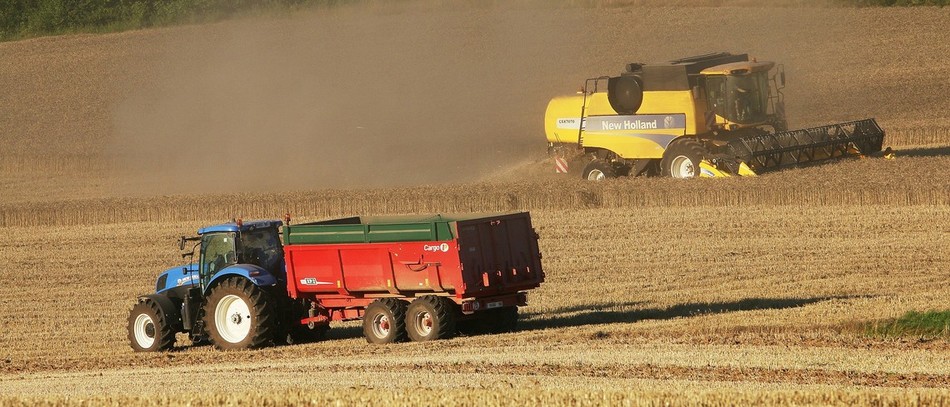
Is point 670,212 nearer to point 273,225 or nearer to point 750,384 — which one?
point 273,225

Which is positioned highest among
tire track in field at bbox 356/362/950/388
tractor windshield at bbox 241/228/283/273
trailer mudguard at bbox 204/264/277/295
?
tractor windshield at bbox 241/228/283/273

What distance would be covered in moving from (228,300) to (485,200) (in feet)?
41.5

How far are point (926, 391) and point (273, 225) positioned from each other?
872 centimetres

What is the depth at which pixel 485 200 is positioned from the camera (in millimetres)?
29266

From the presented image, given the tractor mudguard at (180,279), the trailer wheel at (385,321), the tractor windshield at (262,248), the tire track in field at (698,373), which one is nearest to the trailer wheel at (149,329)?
the tractor mudguard at (180,279)

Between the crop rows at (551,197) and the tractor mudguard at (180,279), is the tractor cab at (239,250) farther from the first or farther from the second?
the crop rows at (551,197)

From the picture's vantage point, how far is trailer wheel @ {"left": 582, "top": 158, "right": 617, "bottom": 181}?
31.4 m

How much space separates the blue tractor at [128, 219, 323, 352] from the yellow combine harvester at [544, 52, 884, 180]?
13735 millimetres

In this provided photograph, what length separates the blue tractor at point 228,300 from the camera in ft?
55.4

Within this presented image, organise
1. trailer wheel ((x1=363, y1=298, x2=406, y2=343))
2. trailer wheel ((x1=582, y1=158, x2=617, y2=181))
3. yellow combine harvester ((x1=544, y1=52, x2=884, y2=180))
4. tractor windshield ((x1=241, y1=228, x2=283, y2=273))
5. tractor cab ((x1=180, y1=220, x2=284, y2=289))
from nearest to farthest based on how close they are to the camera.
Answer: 1. trailer wheel ((x1=363, y1=298, x2=406, y2=343))
2. tractor cab ((x1=180, y1=220, x2=284, y2=289))
3. tractor windshield ((x1=241, y1=228, x2=283, y2=273))
4. yellow combine harvester ((x1=544, y1=52, x2=884, y2=180))
5. trailer wheel ((x1=582, y1=158, x2=617, y2=181))

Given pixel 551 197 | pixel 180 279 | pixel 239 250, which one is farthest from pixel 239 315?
pixel 551 197

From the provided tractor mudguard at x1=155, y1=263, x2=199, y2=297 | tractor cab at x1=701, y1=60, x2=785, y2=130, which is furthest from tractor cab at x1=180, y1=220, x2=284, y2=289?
tractor cab at x1=701, y1=60, x2=785, y2=130

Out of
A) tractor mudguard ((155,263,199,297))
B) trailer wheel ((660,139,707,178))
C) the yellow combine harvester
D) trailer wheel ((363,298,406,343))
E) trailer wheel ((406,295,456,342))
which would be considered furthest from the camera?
trailer wheel ((660,139,707,178))

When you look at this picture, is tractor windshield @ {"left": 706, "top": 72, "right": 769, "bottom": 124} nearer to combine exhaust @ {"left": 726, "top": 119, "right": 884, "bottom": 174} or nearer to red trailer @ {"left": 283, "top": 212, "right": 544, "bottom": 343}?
combine exhaust @ {"left": 726, "top": 119, "right": 884, "bottom": 174}
